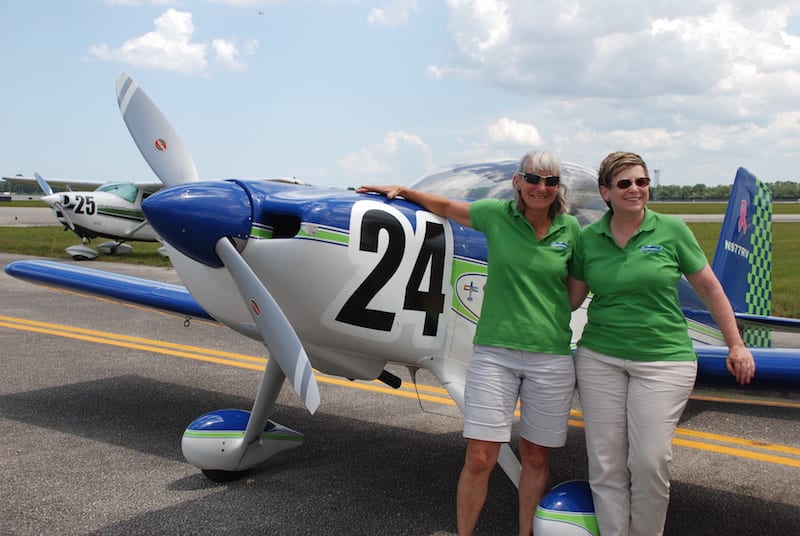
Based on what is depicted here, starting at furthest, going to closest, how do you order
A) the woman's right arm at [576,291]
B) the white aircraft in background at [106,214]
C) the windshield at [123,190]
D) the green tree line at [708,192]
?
1. the green tree line at [708,192]
2. the windshield at [123,190]
3. the white aircraft in background at [106,214]
4. the woman's right arm at [576,291]

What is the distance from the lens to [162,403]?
6.11 m

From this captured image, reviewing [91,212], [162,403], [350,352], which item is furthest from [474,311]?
[91,212]

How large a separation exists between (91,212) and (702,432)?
1752 centimetres

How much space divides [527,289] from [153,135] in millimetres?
2516

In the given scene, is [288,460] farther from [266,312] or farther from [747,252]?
[747,252]

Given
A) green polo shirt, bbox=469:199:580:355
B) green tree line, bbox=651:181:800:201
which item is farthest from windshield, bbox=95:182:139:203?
green tree line, bbox=651:181:800:201

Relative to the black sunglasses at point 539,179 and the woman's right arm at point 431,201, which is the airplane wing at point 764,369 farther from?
the woman's right arm at point 431,201

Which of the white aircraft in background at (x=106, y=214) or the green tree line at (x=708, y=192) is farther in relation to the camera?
the green tree line at (x=708, y=192)

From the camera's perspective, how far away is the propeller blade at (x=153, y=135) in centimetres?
422

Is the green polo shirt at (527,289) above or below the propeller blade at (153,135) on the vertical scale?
below

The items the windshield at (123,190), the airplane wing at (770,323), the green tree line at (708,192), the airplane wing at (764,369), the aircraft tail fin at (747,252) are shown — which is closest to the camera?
the airplane wing at (764,369)

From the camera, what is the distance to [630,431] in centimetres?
287

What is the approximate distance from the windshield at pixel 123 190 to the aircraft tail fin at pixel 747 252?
17.7 meters

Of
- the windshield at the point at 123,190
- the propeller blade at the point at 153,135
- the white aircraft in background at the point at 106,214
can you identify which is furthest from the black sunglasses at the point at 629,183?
the windshield at the point at 123,190
